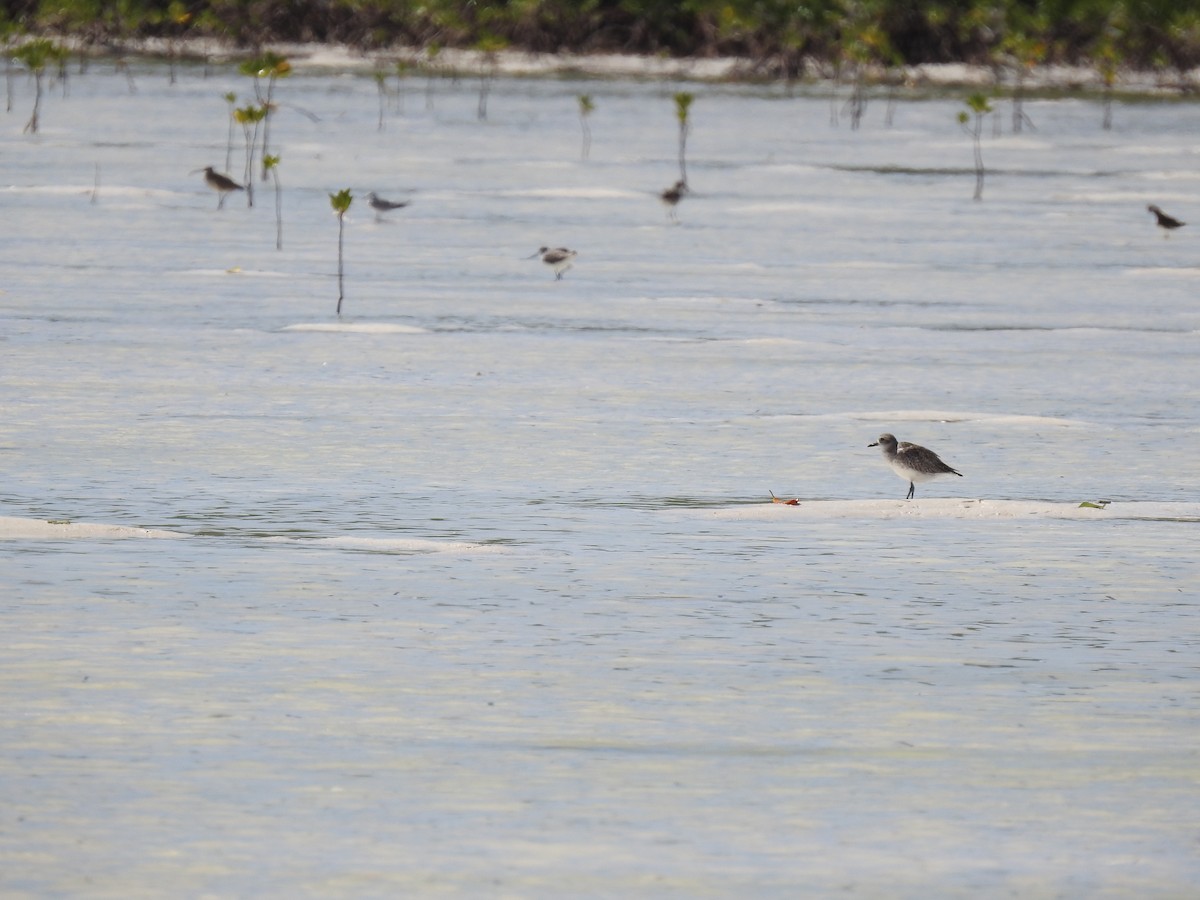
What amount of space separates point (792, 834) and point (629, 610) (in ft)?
6.17

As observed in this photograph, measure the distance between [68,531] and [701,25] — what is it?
3946cm

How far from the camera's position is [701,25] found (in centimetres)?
4528

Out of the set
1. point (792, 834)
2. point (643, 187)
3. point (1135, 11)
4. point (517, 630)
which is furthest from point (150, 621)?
point (1135, 11)

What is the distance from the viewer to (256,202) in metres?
19.2

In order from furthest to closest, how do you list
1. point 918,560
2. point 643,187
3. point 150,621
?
point 643,187 < point 918,560 < point 150,621

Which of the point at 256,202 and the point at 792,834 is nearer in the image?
the point at 792,834

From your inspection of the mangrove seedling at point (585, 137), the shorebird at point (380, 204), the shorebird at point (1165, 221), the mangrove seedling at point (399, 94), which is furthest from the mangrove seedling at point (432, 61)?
the shorebird at point (1165, 221)

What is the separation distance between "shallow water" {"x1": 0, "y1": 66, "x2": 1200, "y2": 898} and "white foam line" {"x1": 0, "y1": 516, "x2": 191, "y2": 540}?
0.02 metres

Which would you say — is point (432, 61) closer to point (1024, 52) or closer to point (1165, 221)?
point (1024, 52)

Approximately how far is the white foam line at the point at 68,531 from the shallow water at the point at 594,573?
0.07 feet

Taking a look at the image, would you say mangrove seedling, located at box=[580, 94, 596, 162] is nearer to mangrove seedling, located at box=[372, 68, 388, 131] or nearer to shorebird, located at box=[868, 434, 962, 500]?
mangrove seedling, located at box=[372, 68, 388, 131]

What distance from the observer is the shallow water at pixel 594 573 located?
411 centimetres

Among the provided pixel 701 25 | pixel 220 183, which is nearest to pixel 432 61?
pixel 701 25

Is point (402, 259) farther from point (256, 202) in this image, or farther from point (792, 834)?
point (792, 834)
